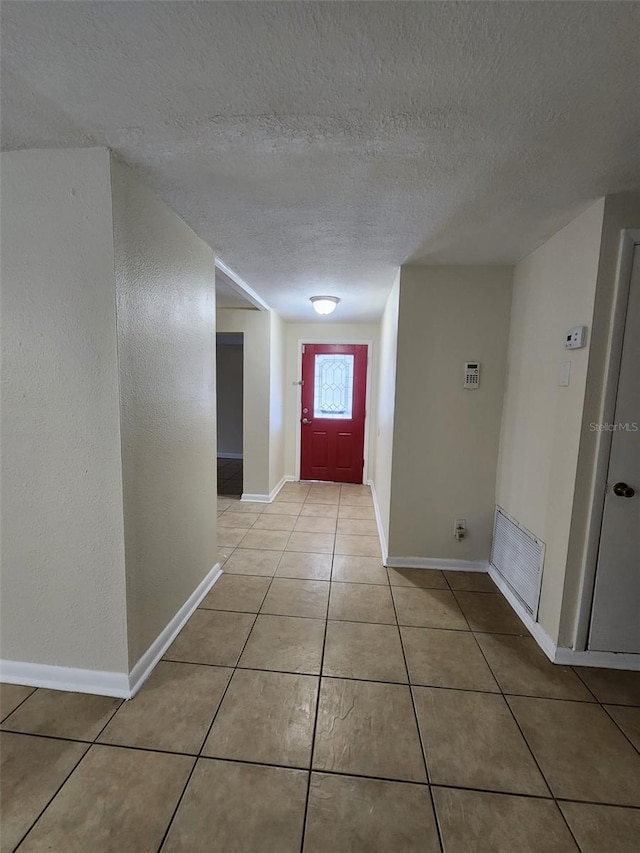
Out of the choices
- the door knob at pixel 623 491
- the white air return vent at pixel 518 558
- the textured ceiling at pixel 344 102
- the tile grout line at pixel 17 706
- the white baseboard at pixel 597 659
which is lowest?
the tile grout line at pixel 17 706

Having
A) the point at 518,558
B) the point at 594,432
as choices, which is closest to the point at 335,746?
the point at 518,558

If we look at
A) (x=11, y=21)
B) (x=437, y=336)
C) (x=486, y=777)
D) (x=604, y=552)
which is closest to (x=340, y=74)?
(x=11, y=21)

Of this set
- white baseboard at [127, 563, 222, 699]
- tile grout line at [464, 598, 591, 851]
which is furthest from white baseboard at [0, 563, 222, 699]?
tile grout line at [464, 598, 591, 851]

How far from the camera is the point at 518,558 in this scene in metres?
2.30

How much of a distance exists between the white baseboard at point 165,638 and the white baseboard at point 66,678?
5 centimetres

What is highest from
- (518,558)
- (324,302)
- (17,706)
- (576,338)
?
(324,302)

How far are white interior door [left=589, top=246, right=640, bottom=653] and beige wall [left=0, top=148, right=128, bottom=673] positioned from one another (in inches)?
87.7

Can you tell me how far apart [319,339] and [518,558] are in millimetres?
3557

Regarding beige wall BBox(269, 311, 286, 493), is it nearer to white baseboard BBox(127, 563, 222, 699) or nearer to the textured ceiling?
white baseboard BBox(127, 563, 222, 699)

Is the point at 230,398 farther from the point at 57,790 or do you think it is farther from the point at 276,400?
the point at 57,790

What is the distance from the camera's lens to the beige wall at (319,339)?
4910 mm

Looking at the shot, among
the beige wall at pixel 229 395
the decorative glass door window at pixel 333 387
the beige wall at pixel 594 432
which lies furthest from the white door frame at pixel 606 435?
the beige wall at pixel 229 395

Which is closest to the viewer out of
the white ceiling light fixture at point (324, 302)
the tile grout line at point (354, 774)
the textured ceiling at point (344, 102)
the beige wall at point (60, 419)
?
the textured ceiling at point (344, 102)

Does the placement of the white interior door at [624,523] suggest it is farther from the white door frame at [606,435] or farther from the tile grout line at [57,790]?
the tile grout line at [57,790]
